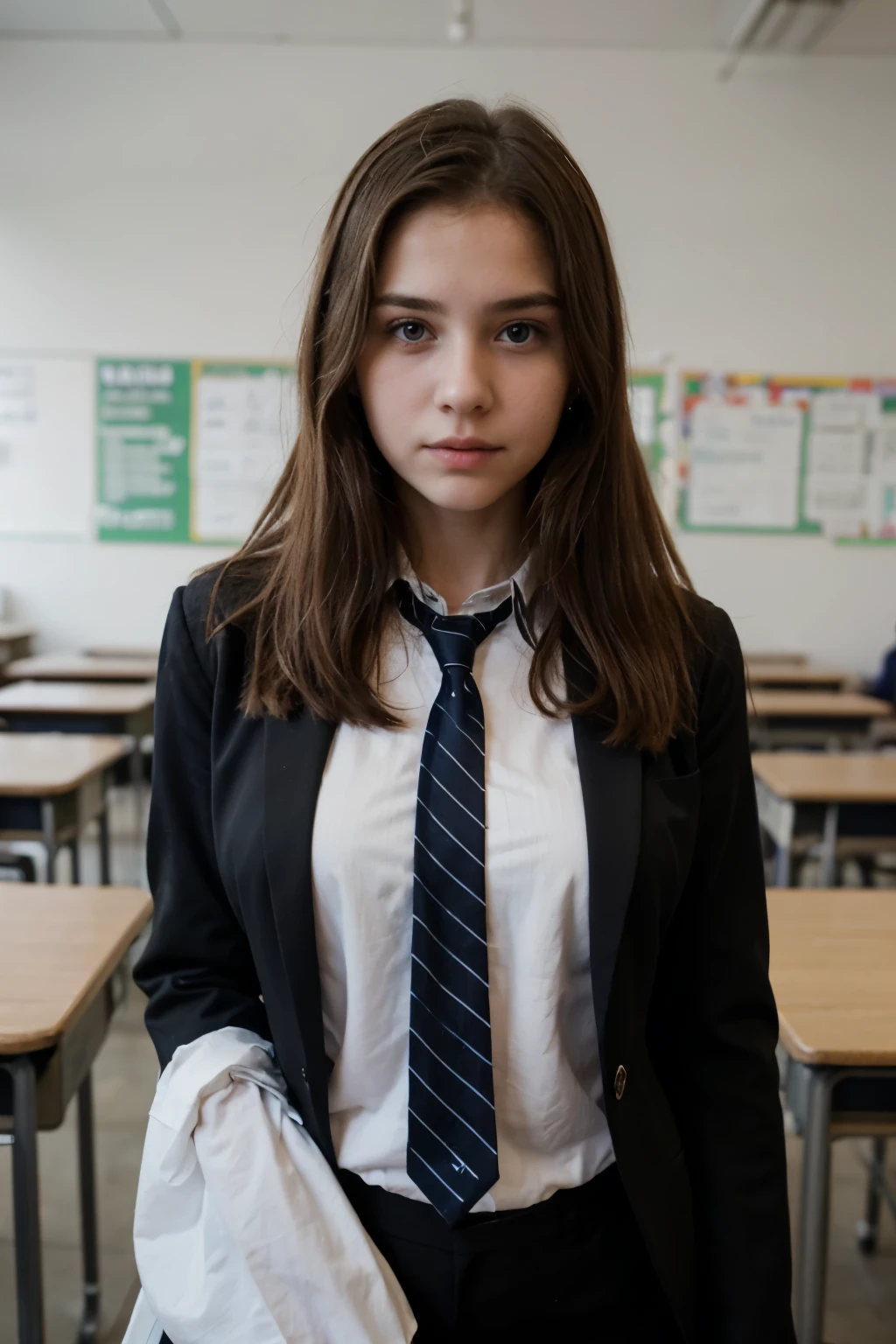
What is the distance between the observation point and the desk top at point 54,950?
1264 mm

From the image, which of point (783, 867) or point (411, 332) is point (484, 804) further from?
point (783, 867)

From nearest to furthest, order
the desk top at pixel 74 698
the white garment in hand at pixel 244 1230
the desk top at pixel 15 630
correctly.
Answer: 1. the white garment in hand at pixel 244 1230
2. the desk top at pixel 74 698
3. the desk top at pixel 15 630

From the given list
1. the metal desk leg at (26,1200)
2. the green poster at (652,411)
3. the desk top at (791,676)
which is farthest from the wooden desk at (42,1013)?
the green poster at (652,411)

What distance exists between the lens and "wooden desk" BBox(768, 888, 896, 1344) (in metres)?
1.28

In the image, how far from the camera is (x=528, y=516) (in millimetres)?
995

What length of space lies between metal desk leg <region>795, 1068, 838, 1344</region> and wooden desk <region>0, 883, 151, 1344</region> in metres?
0.94

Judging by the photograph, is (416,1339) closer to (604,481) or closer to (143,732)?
(604,481)

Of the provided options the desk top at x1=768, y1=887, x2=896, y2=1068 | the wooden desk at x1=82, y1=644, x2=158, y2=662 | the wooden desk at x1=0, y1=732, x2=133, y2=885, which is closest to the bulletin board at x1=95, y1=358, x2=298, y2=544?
the wooden desk at x1=82, y1=644, x2=158, y2=662

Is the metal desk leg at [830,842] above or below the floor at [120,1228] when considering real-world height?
above

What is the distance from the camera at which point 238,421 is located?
17.6 feet

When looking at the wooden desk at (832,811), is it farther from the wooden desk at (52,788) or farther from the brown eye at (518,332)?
the brown eye at (518,332)

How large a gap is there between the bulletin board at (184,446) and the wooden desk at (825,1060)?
4332 mm

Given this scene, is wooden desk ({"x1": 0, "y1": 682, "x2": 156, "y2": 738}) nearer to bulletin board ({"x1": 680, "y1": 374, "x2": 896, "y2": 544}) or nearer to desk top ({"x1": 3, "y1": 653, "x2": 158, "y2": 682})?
desk top ({"x1": 3, "y1": 653, "x2": 158, "y2": 682})

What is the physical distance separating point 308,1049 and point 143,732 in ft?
9.77
